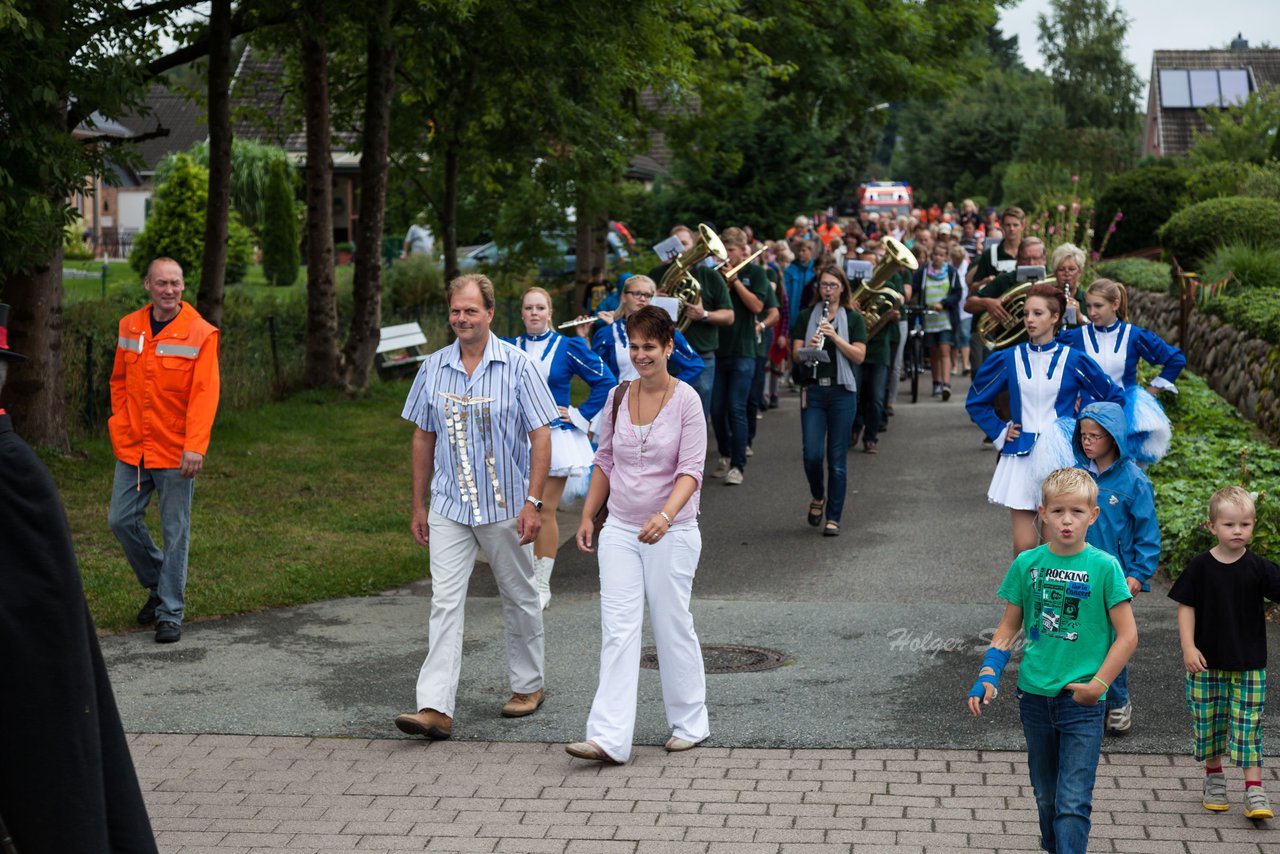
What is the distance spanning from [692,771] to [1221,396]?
11410 mm

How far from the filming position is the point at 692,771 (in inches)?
259

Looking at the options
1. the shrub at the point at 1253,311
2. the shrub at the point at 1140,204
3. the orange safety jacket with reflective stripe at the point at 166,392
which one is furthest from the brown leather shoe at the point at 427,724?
the shrub at the point at 1140,204

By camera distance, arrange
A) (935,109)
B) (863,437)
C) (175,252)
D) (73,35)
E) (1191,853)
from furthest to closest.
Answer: (935,109)
(175,252)
(863,437)
(73,35)
(1191,853)

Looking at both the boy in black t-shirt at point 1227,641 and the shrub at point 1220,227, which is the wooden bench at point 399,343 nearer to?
the shrub at point 1220,227

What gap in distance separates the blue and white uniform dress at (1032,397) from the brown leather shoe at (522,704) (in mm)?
2328

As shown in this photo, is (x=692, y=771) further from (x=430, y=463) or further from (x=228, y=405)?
(x=228, y=405)

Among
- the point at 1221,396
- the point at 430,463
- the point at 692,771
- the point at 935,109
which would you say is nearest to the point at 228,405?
the point at 1221,396

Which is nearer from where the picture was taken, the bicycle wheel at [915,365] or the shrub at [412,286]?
the bicycle wheel at [915,365]

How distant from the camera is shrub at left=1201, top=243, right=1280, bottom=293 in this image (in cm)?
1777

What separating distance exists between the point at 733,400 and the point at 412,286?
13.6 m

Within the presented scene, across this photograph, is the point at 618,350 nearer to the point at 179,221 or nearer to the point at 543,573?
the point at 543,573

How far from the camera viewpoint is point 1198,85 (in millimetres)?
71375

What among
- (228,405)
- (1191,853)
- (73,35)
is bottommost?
(1191,853)

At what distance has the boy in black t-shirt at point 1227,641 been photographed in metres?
5.96
